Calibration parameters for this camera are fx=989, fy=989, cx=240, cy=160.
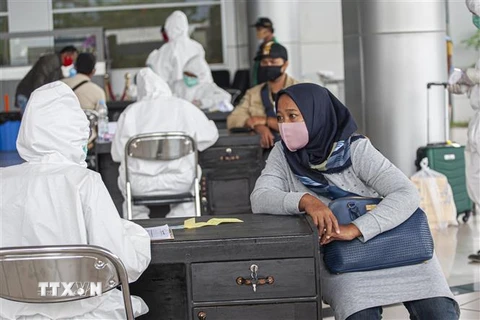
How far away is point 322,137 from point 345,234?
0.37 m

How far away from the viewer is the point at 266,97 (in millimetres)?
5801

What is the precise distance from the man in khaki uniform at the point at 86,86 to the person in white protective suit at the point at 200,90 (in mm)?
938

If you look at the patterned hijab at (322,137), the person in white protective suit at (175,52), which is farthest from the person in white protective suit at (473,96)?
the person in white protective suit at (175,52)

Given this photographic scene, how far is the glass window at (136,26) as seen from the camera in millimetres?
15016

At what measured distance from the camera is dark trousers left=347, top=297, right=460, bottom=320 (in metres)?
2.92

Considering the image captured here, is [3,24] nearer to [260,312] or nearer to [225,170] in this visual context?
[225,170]

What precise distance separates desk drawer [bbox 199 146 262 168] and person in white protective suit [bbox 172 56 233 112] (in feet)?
6.22

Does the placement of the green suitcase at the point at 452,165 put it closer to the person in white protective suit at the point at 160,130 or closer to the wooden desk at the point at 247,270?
the person in white protective suit at the point at 160,130

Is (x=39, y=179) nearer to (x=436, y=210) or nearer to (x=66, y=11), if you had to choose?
(x=436, y=210)

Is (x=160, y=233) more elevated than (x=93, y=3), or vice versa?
(x=93, y=3)

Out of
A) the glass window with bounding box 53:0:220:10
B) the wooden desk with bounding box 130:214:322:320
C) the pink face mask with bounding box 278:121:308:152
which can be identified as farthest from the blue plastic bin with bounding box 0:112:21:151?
the glass window with bounding box 53:0:220:10

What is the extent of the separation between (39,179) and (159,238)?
41 centimetres

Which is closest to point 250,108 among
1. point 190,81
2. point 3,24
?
point 190,81

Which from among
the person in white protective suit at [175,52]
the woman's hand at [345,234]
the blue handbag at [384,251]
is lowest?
the blue handbag at [384,251]
